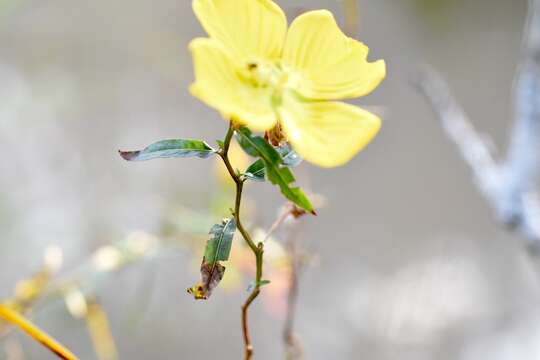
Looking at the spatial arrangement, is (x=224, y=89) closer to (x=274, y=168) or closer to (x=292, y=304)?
(x=274, y=168)

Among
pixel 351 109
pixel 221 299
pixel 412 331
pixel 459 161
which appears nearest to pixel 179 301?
pixel 221 299

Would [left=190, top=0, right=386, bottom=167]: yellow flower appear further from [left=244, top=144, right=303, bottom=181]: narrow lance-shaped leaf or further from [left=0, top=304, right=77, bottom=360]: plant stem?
[left=0, top=304, right=77, bottom=360]: plant stem

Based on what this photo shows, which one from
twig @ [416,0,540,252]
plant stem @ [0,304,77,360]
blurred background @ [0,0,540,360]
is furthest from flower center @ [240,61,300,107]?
blurred background @ [0,0,540,360]

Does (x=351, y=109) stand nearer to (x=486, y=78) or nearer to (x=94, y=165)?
(x=94, y=165)

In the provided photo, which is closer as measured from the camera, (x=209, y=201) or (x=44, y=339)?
(x=44, y=339)

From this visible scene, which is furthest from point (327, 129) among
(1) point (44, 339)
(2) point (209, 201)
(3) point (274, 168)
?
(2) point (209, 201)

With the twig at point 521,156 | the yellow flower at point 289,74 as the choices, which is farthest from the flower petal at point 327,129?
the twig at point 521,156

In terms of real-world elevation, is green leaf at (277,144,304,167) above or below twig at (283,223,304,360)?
below
